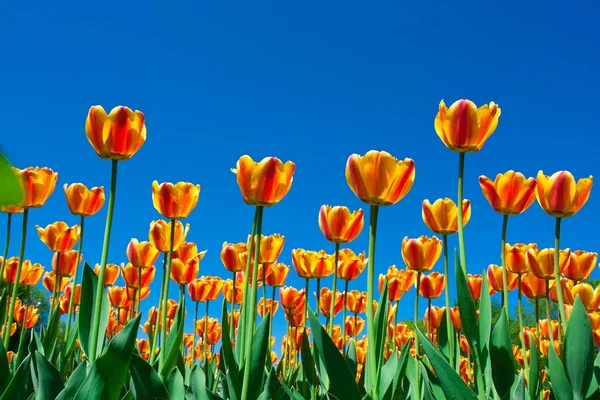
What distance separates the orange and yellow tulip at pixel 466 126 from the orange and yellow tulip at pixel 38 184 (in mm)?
2547

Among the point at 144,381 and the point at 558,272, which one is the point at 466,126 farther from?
the point at 144,381

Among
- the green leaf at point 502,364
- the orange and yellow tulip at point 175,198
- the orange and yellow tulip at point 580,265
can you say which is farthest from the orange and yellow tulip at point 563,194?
the orange and yellow tulip at point 175,198

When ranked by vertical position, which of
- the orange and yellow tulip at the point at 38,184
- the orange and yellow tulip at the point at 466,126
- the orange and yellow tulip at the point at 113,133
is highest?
the orange and yellow tulip at the point at 466,126

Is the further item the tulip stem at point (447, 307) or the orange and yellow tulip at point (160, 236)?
the orange and yellow tulip at point (160, 236)

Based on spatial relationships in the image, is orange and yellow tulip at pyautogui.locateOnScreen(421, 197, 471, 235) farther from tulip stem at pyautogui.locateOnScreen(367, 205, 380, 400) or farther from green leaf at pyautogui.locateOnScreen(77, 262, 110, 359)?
green leaf at pyautogui.locateOnScreen(77, 262, 110, 359)

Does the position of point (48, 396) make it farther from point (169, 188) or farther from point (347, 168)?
point (347, 168)

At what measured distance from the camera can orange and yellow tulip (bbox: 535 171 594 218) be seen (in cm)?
310

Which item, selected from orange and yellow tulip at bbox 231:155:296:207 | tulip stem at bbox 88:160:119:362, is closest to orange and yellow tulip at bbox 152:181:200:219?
tulip stem at bbox 88:160:119:362

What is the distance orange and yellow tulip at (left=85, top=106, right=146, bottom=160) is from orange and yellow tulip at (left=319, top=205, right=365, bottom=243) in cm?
126

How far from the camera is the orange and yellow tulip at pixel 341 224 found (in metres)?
3.48

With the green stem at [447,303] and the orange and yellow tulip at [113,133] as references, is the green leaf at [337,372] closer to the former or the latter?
the green stem at [447,303]

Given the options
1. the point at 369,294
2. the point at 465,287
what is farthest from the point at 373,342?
the point at 465,287

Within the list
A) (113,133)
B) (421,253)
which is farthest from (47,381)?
(421,253)

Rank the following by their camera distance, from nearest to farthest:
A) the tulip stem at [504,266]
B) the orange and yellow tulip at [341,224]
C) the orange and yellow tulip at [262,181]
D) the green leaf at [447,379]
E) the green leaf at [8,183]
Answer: the green leaf at [8,183]
the green leaf at [447,379]
the orange and yellow tulip at [262,181]
the tulip stem at [504,266]
the orange and yellow tulip at [341,224]
